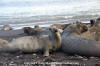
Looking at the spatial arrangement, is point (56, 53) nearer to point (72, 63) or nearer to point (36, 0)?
point (72, 63)

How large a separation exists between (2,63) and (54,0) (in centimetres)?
2802

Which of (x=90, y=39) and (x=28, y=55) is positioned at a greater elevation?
(x=90, y=39)

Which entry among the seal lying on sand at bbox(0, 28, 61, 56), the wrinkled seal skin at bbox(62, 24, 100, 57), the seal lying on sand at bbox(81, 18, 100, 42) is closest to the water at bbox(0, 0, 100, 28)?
the seal lying on sand at bbox(0, 28, 61, 56)

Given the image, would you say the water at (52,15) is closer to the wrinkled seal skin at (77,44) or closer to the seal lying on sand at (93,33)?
the wrinkled seal skin at (77,44)

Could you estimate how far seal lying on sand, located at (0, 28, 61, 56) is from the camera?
357 inches

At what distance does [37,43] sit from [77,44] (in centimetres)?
159

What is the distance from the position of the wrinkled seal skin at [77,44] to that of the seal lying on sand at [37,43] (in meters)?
0.29

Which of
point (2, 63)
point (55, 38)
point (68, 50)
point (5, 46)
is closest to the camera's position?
point (2, 63)

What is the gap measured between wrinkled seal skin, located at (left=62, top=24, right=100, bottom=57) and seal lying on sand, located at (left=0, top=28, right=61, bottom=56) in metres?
0.29

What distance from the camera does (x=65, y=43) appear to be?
877cm

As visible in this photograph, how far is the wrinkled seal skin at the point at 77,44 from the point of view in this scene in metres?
7.81

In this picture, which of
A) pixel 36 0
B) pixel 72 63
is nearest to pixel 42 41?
pixel 72 63


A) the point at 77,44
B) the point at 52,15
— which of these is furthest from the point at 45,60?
the point at 52,15

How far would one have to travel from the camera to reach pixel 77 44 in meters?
8.31
